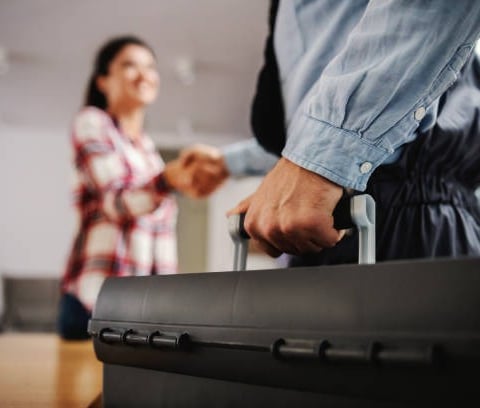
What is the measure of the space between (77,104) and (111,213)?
140 inches

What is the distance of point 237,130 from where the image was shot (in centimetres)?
511

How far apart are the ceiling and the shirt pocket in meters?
2.52

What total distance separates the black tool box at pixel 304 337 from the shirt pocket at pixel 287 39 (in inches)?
10.9

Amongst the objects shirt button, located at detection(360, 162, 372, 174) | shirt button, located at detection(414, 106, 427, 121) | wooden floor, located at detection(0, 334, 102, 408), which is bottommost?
wooden floor, located at detection(0, 334, 102, 408)

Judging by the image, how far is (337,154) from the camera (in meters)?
0.39

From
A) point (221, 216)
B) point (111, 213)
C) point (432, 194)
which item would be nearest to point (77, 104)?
point (221, 216)

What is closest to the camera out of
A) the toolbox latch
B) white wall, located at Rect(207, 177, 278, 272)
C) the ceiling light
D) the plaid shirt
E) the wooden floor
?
the toolbox latch

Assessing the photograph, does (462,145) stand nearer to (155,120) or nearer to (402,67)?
(402,67)

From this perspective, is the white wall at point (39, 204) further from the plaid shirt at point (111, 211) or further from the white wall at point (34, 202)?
the plaid shirt at point (111, 211)

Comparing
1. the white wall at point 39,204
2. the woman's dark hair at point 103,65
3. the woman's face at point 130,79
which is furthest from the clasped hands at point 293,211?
the white wall at point 39,204

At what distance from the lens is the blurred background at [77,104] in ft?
10.4

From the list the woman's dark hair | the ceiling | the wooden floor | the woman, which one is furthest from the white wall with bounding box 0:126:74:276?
the wooden floor

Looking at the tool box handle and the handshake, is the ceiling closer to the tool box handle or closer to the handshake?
the handshake

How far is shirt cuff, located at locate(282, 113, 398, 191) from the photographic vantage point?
385mm
